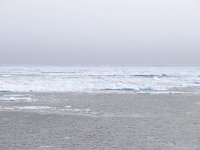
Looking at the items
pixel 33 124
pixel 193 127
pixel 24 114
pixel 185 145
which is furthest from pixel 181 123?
pixel 24 114

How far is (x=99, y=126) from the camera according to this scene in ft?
45.6

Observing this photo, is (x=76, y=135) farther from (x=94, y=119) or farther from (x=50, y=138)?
(x=94, y=119)

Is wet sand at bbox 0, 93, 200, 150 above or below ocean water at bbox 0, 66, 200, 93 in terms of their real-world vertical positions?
below

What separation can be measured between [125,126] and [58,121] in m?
2.57

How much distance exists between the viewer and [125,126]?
45.7 feet

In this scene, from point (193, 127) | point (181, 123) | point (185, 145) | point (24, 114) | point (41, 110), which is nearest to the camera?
point (185, 145)

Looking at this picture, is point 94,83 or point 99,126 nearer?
point 99,126

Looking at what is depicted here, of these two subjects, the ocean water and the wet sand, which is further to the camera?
the ocean water

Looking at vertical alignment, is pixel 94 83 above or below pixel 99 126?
above

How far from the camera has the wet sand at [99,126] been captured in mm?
10657

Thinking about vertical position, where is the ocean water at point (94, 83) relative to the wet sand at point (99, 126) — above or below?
above

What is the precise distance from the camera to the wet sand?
1066 centimetres

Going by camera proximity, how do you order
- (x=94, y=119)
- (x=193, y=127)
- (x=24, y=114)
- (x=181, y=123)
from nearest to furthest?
(x=193, y=127)
(x=181, y=123)
(x=94, y=119)
(x=24, y=114)

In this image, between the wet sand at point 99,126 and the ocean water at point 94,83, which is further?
the ocean water at point 94,83
